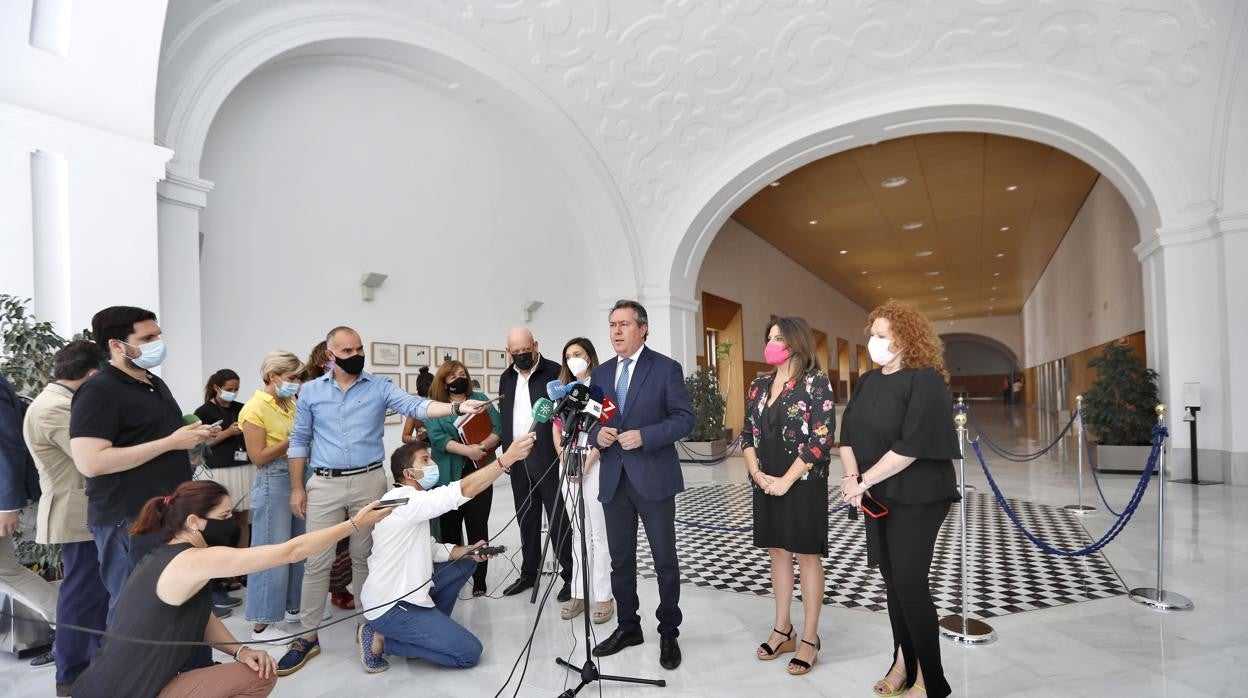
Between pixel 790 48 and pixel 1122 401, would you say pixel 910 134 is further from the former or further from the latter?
pixel 1122 401

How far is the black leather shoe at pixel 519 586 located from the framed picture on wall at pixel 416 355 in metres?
4.20

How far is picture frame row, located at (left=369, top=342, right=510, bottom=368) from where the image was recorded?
7.64 metres

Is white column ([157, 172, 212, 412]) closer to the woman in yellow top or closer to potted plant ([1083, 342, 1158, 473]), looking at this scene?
the woman in yellow top

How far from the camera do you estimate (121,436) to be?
2812 mm

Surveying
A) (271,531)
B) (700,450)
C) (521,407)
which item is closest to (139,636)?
(271,531)

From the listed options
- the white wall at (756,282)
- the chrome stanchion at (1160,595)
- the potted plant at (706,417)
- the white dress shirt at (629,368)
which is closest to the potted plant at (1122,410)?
the potted plant at (706,417)

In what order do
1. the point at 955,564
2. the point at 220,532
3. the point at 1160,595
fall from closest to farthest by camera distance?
1. the point at 220,532
2. the point at 1160,595
3. the point at 955,564

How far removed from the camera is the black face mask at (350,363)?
10.9ft

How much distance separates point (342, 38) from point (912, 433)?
690 cm

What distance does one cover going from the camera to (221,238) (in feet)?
20.5

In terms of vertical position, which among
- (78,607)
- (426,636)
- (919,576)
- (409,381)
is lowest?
(426,636)

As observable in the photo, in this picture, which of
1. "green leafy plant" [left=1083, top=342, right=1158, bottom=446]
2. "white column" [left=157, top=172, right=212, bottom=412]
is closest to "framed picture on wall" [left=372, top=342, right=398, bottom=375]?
"white column" [left=157, top=172, right=212, bottom=412]

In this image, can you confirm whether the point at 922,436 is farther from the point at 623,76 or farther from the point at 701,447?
the point at 701,447

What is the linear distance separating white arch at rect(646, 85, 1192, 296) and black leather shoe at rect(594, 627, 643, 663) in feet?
27.2
